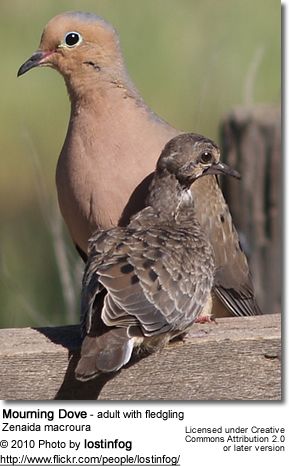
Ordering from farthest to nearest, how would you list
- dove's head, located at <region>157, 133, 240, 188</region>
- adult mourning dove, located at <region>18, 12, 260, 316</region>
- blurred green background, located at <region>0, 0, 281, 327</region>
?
blurred green background, located at <region>0, 0, 281, 327</region> → adult mourning dove, located at <region>18, 12, 260, 316</region> → dove's head, located at <region>157, 133, 240, 188</region>

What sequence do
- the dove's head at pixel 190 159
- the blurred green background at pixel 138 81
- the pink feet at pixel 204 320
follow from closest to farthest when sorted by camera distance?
the pink feet at pixel 204 320 < the dove's head at pixel 190 159 < the blurred green background at pixel 138 81

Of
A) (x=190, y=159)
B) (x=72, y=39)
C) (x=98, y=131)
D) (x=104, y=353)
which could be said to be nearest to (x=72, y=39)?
(x=72, y=39)

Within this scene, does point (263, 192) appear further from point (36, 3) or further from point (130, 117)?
point (130, 117)

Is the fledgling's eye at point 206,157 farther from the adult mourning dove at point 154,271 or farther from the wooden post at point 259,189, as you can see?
the wooden post at point 259,189

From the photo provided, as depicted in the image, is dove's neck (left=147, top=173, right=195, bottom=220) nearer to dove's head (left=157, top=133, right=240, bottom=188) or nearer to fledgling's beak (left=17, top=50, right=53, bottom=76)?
dove's head (left=157, top=133, right=240, bottom=188)

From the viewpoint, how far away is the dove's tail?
10.7ft

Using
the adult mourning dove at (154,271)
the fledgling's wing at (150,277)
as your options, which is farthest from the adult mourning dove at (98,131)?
the fledgling's wing at (150,277)

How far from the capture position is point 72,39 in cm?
446

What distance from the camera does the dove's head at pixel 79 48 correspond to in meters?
4.45

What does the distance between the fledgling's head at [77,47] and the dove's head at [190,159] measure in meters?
0.56

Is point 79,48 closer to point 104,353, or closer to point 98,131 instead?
point 98,131

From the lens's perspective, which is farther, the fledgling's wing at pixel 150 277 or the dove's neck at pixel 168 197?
the dove's neck at pixel 168 197

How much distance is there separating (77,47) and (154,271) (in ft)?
4.05

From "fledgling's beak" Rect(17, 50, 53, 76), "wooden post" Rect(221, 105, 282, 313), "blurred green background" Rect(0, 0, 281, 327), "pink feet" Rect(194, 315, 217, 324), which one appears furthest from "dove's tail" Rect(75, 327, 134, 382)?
"wooden post" Rect(221, 105, 282, 313)
